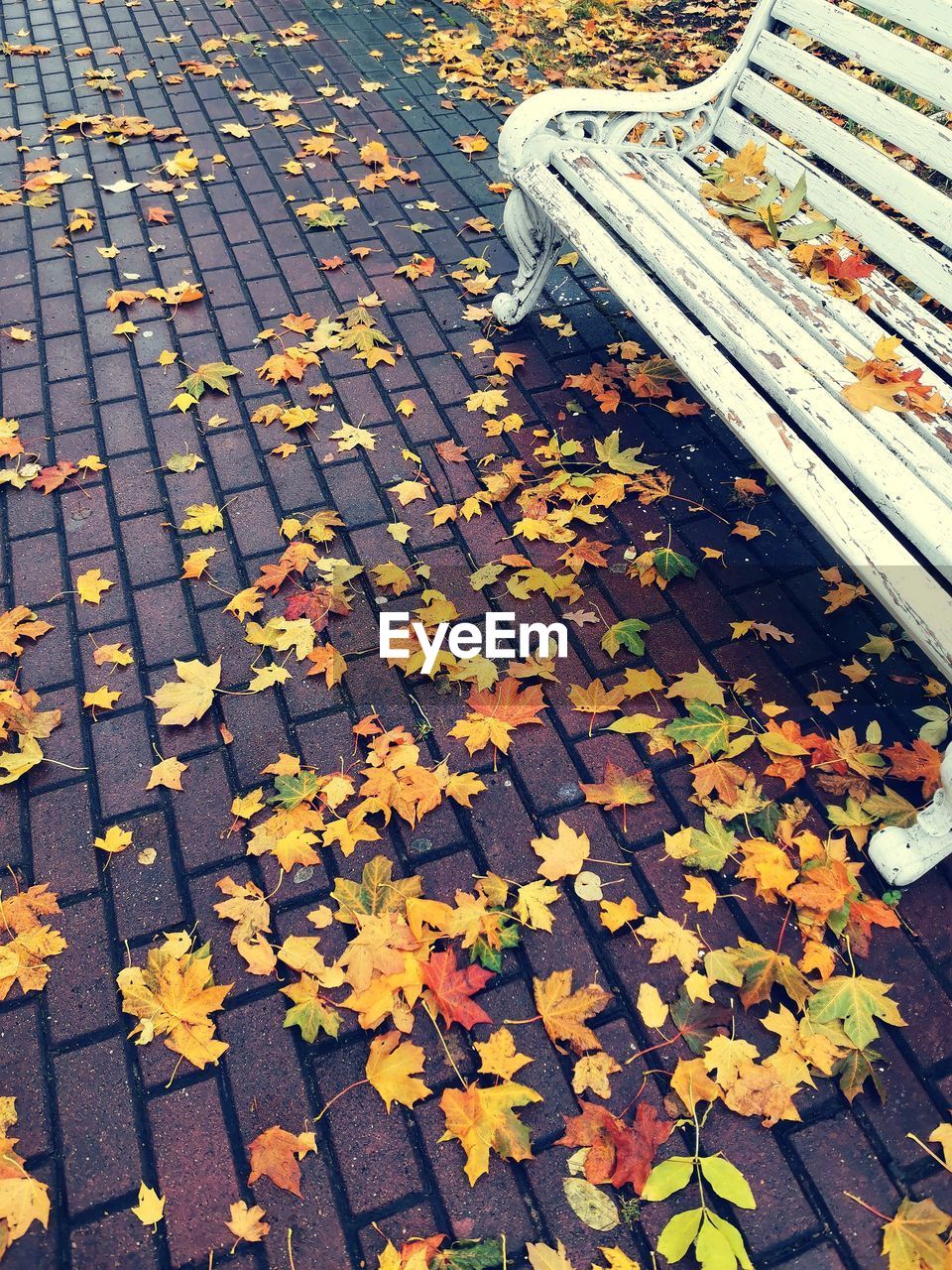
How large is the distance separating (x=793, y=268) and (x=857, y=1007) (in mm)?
1959

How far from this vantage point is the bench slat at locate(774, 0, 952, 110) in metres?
2.29

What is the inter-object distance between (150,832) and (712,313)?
6.39ft

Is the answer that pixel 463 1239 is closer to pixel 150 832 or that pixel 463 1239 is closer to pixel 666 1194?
pixel 666 1194

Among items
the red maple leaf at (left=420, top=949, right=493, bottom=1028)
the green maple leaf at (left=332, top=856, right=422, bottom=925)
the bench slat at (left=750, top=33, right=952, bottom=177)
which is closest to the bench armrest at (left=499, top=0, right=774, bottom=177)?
the bench slat at (left=750, top=33, right=952, bottom=177)

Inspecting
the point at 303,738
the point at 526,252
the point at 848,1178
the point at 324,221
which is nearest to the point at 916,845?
the point at 848,1178

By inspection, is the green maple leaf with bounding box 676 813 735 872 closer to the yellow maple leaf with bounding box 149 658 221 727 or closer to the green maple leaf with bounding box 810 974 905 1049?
the green maple leaf with bounding box 810 974 905 1049

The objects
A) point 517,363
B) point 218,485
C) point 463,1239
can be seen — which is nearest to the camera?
point 463,1239

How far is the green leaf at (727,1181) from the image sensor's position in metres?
1.60

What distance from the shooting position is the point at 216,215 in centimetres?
388

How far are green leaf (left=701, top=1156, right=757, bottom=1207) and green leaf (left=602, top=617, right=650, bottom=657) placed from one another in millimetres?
1232

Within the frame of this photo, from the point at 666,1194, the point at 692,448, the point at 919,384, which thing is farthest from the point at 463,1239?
the point at 692,448

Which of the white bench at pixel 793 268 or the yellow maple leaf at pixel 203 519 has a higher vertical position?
the white bench at pixel 793 268

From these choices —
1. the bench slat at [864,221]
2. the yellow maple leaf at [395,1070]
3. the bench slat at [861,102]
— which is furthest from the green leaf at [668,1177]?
the bench slat at [861,102]

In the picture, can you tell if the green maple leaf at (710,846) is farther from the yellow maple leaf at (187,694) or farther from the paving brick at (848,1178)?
the yellow maple leaf at (187,694)
